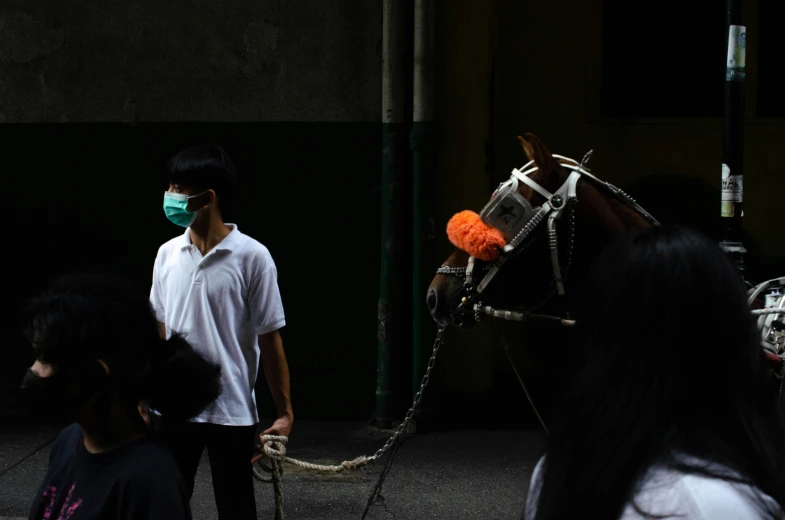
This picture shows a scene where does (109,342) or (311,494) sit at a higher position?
(109,342)

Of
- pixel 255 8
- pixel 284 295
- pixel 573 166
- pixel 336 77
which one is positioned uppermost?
pixel 255 8

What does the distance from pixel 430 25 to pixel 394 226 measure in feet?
4.45

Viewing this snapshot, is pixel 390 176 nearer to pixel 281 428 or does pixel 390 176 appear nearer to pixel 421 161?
pixel 421 161

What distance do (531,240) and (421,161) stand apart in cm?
324

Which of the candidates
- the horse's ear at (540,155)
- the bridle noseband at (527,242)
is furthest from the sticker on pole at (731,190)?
the horse's ear at (540,155)

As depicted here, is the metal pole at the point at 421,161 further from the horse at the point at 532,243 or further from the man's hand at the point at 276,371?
the man's hand at the point at 276,371

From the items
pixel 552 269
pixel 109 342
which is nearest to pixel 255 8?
pixel 552 269

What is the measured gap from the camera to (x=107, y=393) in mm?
2260

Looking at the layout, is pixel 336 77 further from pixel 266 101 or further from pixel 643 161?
pixel 643 161

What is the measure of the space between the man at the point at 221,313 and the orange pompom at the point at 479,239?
737mm

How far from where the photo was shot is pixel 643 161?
772cm

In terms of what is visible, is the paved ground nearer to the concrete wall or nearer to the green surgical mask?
the green surgical mask

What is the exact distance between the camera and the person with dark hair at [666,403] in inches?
60.1

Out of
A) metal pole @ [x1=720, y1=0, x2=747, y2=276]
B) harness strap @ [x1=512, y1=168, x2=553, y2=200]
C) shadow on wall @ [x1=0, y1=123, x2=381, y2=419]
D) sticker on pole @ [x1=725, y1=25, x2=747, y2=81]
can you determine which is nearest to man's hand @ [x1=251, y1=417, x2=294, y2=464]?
harness strap @ [x1=512, y1=168, x2=553, y2=200]
